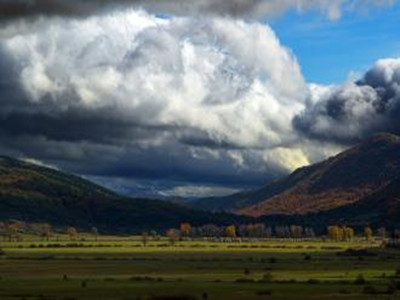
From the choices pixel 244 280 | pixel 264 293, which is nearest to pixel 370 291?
pixel 264 293

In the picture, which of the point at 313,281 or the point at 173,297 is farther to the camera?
the point at 313,281

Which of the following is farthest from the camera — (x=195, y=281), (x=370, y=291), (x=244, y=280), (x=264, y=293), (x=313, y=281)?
(x=244, y=280)

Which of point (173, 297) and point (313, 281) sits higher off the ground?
point (313, 281)

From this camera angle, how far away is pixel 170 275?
514 feet

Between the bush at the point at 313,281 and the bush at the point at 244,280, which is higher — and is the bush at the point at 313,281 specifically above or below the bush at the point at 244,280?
below

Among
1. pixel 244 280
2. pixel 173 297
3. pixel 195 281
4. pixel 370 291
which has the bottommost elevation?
pixel 370 291

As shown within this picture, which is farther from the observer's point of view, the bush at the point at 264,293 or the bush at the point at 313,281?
the bush at the point at 313,281

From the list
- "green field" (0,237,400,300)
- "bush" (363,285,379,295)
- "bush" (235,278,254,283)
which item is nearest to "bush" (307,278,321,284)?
"green field" (0,237,400,300)

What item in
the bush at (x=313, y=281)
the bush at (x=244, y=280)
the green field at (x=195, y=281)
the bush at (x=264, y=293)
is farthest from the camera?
the bush at (x=244, y=280)

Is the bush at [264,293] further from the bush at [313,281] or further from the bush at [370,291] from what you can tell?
the bush at [313,281]

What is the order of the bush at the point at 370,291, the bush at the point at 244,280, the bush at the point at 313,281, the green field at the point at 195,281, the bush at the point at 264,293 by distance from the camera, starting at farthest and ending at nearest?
A: the bush at the point at 244,280
the bush at the point at 313,281
the bush at the point at 264,293
the green field at the point at 195,281
the bush at the point at 370,291

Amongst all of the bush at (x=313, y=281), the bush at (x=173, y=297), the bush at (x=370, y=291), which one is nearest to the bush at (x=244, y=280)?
the bush at (x=313, y=281)

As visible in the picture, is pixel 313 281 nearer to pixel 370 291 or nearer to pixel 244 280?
pixel 244 280

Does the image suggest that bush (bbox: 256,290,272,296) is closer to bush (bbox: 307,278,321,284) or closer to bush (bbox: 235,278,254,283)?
bush (bbox: 307,278,321,284)
